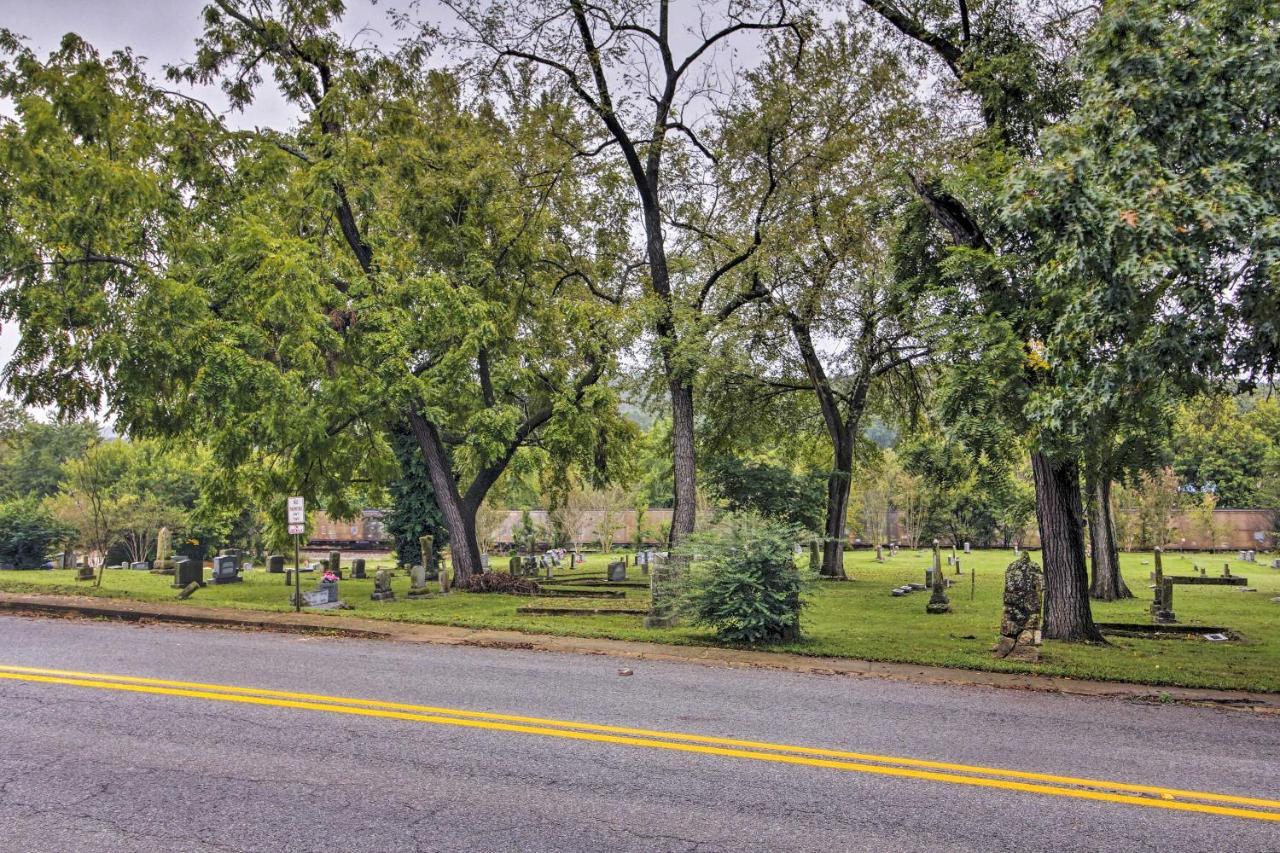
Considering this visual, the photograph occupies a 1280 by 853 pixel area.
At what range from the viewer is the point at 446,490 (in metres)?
20.0

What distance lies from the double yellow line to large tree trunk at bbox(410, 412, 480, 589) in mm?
12105

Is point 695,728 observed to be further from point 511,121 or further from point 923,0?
point 511,121

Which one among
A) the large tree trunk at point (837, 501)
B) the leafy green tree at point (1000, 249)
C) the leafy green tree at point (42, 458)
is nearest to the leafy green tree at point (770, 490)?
the large tree trunk at point (837, 501)

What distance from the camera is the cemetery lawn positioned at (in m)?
9.81

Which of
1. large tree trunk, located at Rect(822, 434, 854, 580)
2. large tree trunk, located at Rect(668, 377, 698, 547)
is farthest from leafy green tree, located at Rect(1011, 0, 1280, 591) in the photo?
large tree trunk, located at Rect(822, 434, 854, 580)

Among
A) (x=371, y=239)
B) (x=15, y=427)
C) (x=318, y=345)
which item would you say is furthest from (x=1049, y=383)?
(x=15, y=427)

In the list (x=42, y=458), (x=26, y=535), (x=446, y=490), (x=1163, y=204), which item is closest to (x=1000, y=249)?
(x=1163, y=204)

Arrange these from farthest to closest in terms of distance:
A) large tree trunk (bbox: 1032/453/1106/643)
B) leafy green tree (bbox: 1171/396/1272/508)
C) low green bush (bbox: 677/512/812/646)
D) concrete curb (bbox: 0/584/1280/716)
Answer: leafy green tree (bbox: 1171/396/1272/508)
large tree trunk (bbox: 1032/453/1106/643)
low green bush (bbox: 677/512/812/646)
concrete curb (bbox: 0/584/1280/716)

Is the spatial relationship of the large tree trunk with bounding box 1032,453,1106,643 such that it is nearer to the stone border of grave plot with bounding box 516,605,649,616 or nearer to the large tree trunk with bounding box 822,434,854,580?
the stone border of grave plot with bounding box 516,605,649,616

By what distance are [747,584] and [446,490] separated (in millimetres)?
11288

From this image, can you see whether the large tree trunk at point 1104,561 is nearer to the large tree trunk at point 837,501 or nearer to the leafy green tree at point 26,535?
the large tree trunk at point 837,501

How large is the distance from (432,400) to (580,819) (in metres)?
16.0

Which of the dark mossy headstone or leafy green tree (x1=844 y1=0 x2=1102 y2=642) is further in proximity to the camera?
the dark mossy headstone

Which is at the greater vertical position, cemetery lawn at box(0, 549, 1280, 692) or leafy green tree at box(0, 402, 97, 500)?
leafy green tree at box(0, 402, 97, 500)
